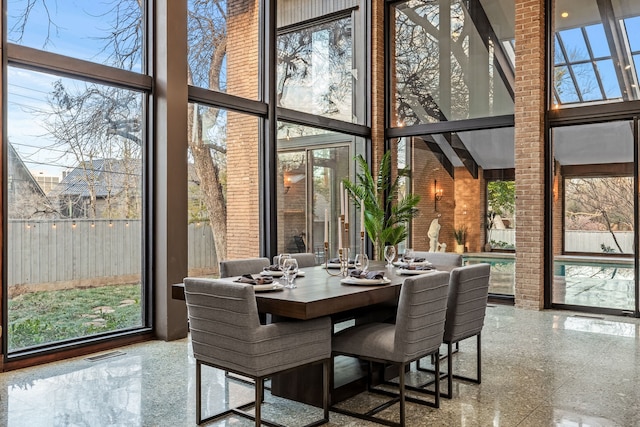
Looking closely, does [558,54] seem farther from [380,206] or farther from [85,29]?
[85,29]

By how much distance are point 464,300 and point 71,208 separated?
3227mm

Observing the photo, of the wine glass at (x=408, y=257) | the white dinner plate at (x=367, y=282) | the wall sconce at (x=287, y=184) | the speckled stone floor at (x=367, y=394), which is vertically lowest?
the speckled stone floor at (x=367, y=394)

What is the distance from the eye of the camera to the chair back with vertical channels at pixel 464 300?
135 inches

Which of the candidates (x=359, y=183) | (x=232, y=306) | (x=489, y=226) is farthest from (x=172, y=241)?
(x=489, y=226)

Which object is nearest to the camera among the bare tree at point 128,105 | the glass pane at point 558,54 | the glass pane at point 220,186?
the bare tree at point 128,105

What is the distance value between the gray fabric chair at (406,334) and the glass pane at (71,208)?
2511mm

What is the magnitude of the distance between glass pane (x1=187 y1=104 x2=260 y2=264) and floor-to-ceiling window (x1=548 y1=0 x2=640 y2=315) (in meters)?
3.67

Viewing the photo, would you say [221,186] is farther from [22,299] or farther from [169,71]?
[22,299]

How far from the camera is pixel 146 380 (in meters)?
3.77

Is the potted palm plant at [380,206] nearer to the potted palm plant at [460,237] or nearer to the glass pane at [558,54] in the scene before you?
the potted palm plant at [460,237]

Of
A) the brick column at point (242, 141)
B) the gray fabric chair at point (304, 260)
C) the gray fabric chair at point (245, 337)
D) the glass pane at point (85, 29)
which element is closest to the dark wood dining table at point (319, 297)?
the gray fabric chair at point (245, 337)

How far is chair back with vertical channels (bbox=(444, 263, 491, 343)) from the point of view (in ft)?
11.2

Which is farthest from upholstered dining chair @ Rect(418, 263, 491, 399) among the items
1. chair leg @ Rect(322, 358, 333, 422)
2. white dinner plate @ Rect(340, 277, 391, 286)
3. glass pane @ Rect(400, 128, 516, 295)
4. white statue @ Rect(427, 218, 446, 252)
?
white statue @ Rect(427, 218, 446, 252)

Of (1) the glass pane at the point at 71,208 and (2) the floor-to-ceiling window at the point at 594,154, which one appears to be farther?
(2) the floor-to-ceiling window at the point at 594,154
